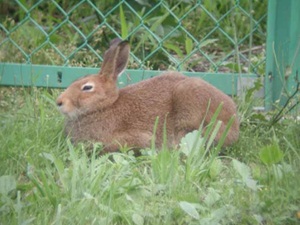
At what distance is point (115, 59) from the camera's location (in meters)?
4.72

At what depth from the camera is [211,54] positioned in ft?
20.4

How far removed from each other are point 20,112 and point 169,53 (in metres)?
1.61

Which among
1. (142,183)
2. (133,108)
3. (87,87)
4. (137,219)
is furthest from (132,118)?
(137,219)

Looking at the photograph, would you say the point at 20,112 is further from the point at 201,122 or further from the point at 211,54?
the point at 211,54

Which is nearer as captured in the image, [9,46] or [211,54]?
[9,46]

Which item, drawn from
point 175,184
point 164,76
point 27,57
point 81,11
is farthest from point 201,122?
point 81,11

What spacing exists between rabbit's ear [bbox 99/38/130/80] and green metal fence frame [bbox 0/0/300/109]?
1.89 feet

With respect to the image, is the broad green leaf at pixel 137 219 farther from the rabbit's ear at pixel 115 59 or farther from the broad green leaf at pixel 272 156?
the rabbit's ear at pixel 115 59

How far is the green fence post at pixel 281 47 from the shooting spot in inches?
209

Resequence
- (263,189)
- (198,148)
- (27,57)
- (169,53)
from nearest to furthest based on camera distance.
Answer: (263,189) → (198,148) → (27,57) → (169,53)

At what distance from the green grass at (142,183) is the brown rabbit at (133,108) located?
0.44 feet

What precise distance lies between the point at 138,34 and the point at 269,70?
3.21 feet

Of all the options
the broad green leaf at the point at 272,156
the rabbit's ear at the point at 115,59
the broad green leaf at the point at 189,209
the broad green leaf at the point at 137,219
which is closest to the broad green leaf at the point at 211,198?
the broad green leaf at the point at 189,209

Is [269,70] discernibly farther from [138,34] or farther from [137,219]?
[137,219]
